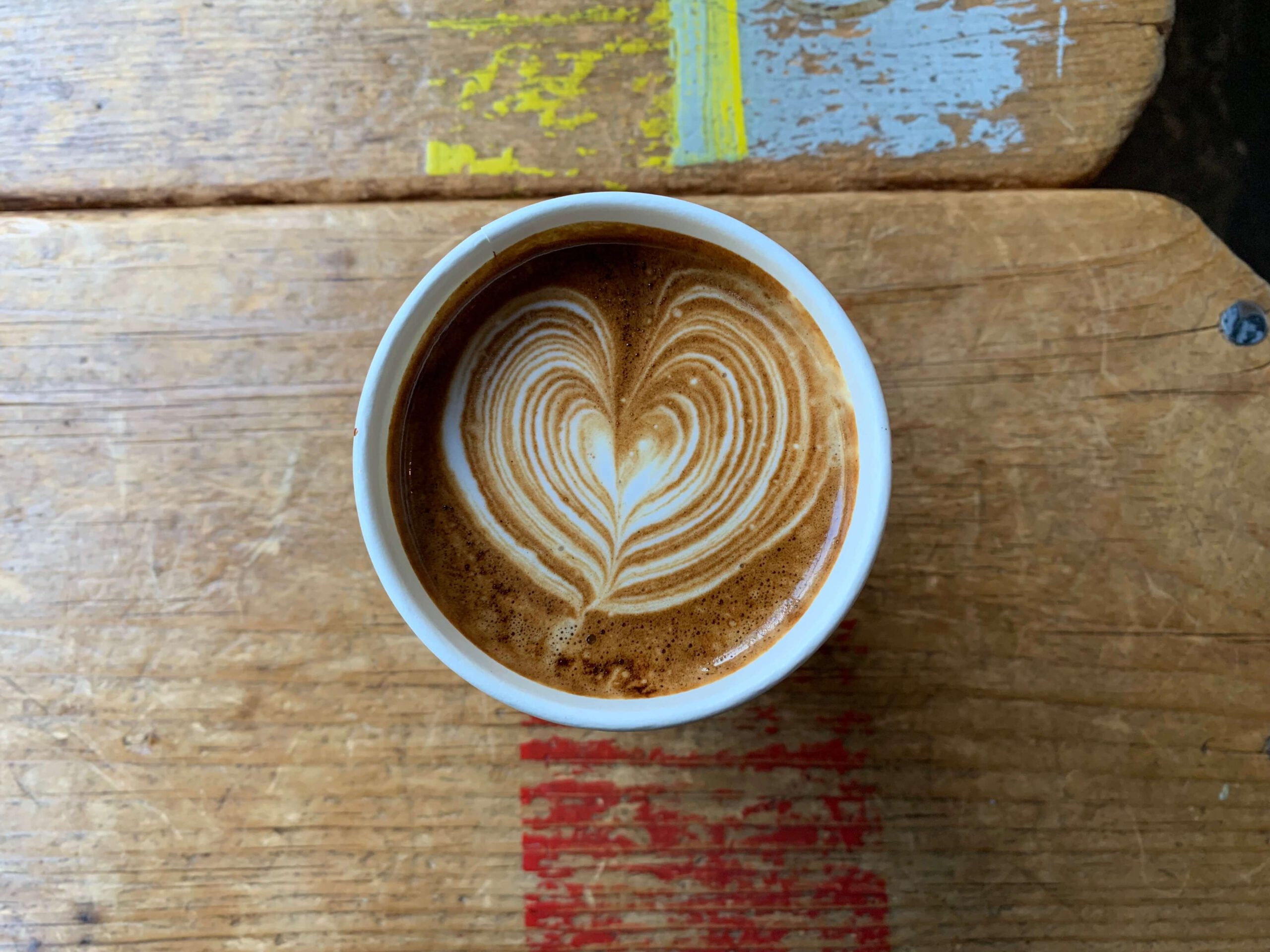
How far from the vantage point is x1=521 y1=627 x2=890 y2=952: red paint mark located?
96 centimetres

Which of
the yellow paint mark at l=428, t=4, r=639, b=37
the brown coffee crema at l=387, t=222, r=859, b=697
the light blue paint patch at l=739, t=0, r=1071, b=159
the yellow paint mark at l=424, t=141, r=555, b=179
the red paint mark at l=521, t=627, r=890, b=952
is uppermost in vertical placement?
the yellow paint mark at l=428, t=4, r=639, b=37

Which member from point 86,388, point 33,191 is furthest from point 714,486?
point 33,191

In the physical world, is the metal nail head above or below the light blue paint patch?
below

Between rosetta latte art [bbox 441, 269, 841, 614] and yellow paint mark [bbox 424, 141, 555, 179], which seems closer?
rosetta latte art [bbox 441, 269, 841, 614]

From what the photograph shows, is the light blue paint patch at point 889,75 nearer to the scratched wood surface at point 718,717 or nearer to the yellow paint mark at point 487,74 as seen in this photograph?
the scratched wood surface at point 718,717

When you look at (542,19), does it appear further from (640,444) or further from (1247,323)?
(1247,323)

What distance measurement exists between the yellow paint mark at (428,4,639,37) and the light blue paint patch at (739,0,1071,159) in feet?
0.51

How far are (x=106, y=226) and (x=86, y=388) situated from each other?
21cm

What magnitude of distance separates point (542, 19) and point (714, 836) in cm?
103

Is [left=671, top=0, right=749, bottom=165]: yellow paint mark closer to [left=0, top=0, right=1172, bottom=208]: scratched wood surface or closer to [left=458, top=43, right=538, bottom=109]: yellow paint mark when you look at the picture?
[left=0, top=0, right=1172, bottom=208]: scratched wood surface

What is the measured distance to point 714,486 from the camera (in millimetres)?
866

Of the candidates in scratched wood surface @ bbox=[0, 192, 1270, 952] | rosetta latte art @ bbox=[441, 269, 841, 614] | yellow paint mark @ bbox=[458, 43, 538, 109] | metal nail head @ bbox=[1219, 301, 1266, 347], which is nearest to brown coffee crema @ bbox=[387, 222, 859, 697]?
rosetta latte art @ bbox=[441, 269, 841, 614]

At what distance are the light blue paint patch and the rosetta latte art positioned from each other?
30 cm

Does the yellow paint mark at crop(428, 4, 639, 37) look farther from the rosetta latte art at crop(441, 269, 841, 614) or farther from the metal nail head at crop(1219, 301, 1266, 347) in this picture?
the metal nail head at crop(1219, 301, 1266, 347)
